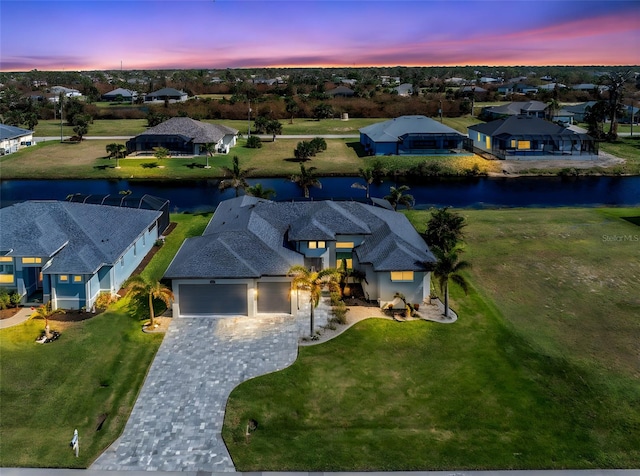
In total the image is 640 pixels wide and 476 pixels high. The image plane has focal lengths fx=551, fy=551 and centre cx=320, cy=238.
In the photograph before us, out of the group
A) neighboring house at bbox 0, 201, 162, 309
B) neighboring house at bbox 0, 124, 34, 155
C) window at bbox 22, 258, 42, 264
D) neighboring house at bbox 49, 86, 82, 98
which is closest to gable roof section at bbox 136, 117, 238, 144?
neighboring house at bbox 0, 124, 34, 155

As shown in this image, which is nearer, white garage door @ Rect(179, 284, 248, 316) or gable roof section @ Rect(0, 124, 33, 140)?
white garage door @ Rect(179, 284, 248, 316)

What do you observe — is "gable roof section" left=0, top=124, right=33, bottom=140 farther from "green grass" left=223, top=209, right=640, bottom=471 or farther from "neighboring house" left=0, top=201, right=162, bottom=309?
"green grass" left=223, top=209, right=640, bottom=471

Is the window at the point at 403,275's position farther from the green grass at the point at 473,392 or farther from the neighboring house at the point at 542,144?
the neighboring house at the point at 542,144

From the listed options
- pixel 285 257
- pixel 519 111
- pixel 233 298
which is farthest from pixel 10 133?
pixel 519 111

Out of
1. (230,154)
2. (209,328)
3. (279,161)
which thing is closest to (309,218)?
(209,328)

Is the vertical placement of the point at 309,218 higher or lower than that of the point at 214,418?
higher

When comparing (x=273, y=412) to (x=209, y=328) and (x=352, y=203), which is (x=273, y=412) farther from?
(x=352, y=203)
